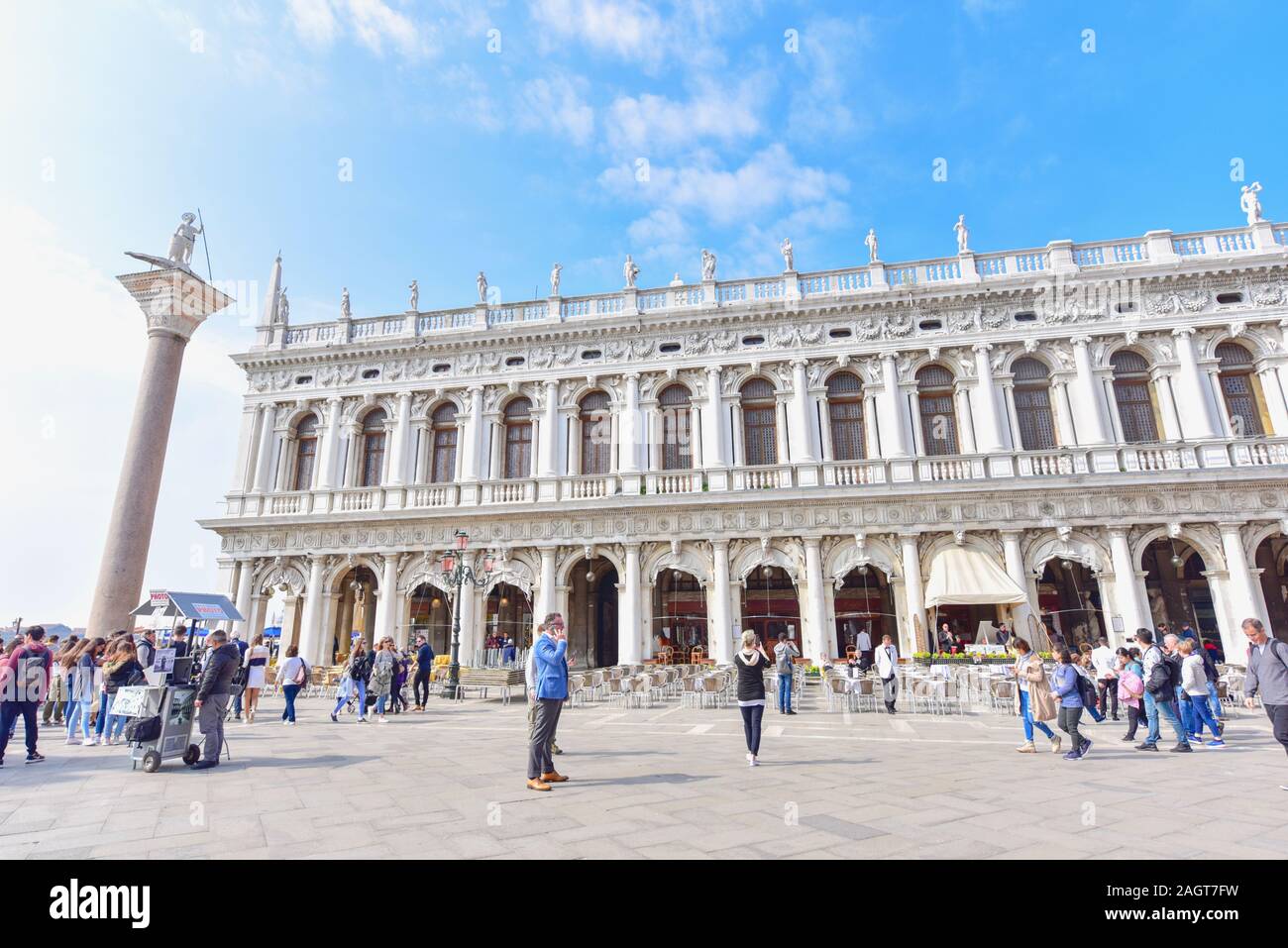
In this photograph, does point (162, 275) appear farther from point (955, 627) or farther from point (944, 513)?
point (955, 627)

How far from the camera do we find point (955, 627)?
21.8 metres

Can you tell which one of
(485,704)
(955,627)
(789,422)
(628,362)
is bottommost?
(485,704)

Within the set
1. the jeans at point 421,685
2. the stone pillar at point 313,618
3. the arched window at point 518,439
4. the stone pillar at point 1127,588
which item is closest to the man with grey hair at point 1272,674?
the stone pillar at point 1127,588

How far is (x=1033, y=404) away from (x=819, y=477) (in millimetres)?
7258

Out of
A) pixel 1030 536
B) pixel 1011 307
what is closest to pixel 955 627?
pixel 1030 536

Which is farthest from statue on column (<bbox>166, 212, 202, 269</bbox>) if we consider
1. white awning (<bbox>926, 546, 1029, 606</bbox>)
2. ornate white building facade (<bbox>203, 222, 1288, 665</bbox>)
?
white awning (<bbox>926, 546, 1029, 606</bbox>)

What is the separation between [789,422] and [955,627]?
844cm

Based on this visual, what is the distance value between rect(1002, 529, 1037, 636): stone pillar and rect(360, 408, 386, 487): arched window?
2115 cm

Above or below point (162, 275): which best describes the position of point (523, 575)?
below

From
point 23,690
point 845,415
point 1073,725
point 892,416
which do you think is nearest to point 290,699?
point 23,690

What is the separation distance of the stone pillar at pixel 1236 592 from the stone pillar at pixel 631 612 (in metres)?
16.1

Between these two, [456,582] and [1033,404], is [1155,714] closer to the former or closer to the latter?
[1033,404]
